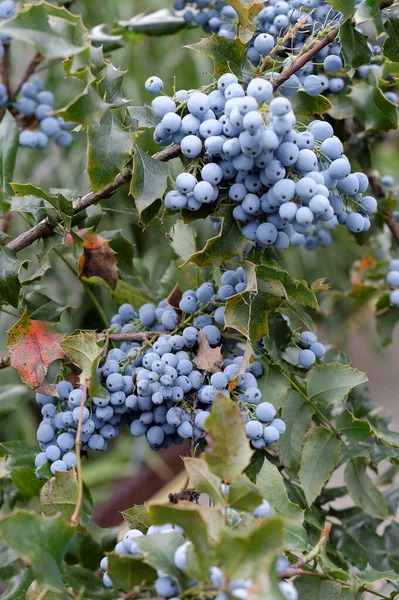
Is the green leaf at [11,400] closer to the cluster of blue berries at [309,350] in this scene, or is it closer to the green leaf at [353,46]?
the cluster of blue berries at [309,350]

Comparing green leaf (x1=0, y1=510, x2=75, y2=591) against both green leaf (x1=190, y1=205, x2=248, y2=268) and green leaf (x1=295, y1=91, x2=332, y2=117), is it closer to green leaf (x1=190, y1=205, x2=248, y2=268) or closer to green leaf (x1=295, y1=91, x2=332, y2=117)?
green leaf (x1=190, y1=205, x2=248, y2=268)

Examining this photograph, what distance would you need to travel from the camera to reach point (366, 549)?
68cm

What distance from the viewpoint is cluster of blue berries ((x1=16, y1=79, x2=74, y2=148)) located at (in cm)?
82

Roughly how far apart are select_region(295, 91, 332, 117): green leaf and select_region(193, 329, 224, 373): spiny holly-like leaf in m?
0.22

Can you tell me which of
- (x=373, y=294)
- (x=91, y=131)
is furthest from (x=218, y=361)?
(x=373, y=294)

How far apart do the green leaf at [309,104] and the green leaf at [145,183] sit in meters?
0.15

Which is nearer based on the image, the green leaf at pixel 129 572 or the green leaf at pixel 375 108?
the green leaf at pixel 129 572

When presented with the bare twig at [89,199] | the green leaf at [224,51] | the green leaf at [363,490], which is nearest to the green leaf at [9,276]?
the bare twig at [89,199]

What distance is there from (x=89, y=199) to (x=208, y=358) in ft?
0.55

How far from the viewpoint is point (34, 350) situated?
23.0 inches

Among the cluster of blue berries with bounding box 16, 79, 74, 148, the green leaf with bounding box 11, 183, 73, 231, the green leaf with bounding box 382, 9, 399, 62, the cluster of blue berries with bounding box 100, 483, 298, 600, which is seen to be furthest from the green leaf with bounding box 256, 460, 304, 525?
the cluster of blue berries with bounding box 16, 79, 74, 148

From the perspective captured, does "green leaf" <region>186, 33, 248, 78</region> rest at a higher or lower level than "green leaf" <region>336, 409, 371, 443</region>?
higher

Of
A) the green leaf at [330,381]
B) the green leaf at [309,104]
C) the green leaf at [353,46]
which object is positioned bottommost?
the green leaf at [330,381]

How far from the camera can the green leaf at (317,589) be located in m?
0.49
